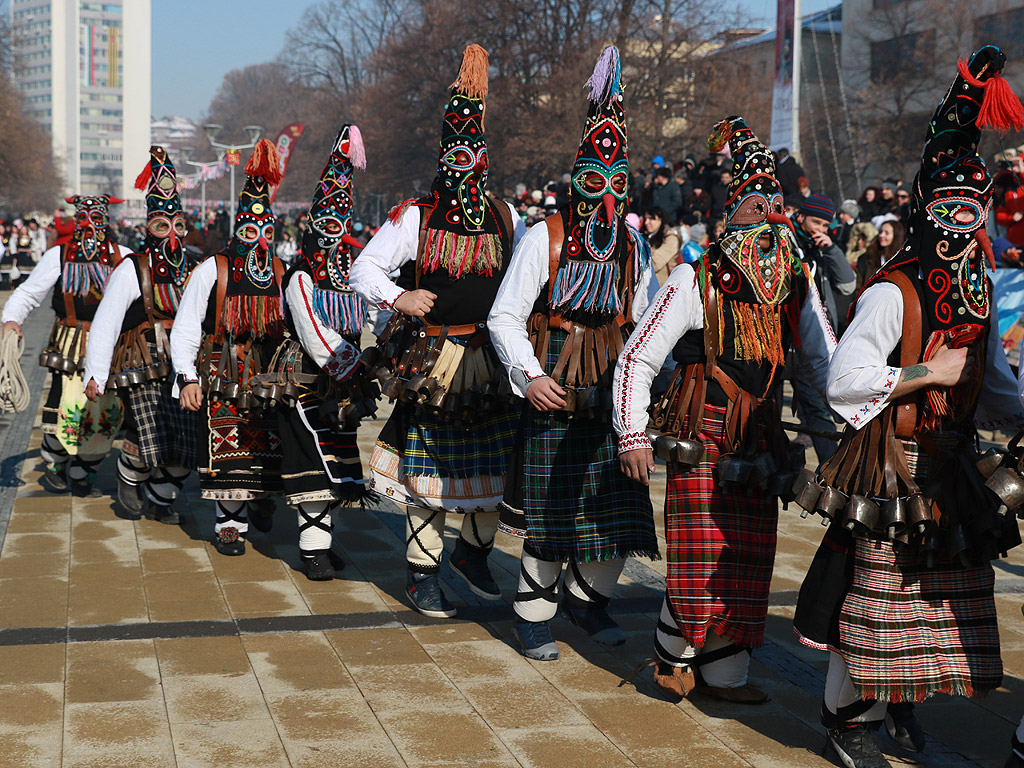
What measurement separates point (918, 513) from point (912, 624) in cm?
34

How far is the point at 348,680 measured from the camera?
446 centimetres

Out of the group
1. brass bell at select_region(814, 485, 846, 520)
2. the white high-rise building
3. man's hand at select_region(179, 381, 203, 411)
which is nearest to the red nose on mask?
brass bell at select_region(814, 485, 846, 520)

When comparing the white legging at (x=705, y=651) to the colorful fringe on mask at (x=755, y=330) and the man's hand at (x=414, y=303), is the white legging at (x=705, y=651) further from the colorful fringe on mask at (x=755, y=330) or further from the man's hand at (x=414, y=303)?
the man's hand at (x=414, y=303)

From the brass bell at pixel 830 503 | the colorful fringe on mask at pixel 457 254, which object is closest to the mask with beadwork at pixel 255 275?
the colorful fringe on mask at pixel 457 254

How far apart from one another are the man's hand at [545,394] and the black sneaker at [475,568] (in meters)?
1.33

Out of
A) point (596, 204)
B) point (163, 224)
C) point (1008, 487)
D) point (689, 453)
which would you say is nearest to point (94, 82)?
point (163, 224)

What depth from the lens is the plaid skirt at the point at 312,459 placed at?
596cm

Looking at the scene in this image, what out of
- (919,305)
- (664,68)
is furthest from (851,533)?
(664,68)

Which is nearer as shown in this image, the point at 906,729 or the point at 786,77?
the point at 906,729

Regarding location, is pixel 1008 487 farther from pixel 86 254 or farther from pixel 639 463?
pixel 86 254

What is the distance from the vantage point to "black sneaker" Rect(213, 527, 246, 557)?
20.7ft

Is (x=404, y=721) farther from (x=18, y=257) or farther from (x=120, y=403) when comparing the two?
(x=18, y=257)

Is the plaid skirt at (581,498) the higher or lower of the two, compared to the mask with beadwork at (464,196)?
lower

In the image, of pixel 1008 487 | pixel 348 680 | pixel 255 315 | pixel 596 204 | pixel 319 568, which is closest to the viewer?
pixel 1008 487
